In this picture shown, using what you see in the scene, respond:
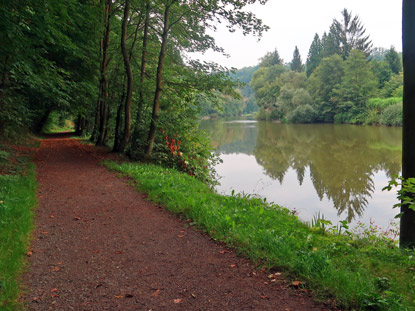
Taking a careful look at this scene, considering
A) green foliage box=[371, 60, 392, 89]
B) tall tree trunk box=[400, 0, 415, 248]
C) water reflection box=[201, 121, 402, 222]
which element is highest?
green foliage box=[371, 60, 392, 89]

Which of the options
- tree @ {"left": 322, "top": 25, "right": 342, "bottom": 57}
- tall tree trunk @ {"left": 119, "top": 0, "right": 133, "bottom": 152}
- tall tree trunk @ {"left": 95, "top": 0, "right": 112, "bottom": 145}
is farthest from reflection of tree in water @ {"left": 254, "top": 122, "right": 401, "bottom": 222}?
tree @ {"left": 322, "top": 25, "right": 342, "bottom": 57}

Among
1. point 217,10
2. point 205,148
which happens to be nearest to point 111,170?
point 205,148

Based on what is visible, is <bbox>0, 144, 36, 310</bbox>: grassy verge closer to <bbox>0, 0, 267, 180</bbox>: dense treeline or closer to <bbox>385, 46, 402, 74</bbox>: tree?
<bbox>0, 0, 267, 180</bbox>: dense treeline

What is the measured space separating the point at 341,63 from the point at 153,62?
168ft

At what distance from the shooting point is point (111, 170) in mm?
9414

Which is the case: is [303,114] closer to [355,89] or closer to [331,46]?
[355,89]

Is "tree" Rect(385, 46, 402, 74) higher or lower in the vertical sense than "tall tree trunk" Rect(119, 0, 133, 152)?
higher

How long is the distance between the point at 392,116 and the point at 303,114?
1848 centimetres

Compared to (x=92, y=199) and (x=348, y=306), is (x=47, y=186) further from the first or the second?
(x=348, y=306)

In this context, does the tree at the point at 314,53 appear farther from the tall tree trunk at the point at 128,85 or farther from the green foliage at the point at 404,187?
the green foliage at the point at 404,187

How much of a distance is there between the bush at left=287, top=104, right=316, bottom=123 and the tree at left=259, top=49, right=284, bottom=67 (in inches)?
1669

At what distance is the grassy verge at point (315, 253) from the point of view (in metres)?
2.93

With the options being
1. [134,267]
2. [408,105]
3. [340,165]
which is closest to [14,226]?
[134,267]

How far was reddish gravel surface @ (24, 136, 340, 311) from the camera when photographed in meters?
2.92
